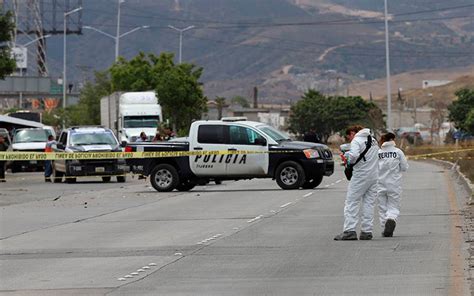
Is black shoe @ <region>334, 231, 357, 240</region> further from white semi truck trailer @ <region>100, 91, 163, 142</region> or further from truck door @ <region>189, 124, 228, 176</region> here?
white semi truck trailer @ <region>100, 91, 163, 142</region>

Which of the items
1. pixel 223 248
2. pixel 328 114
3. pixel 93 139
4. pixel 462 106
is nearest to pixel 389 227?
pixel 223 248

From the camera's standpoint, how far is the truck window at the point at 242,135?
108ft

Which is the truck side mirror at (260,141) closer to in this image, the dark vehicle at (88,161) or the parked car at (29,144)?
the dark vehicle at (88,161)

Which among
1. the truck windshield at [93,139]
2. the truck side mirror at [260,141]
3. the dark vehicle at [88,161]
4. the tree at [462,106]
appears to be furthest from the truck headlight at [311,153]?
the tree at [462,106]

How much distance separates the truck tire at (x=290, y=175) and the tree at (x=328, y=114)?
68.9 metres

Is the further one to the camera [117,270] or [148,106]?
[148,106]

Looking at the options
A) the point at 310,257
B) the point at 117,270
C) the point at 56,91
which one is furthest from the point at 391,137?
the point at 56,91

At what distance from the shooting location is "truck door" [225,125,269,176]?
3269 centimetres

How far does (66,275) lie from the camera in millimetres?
14766

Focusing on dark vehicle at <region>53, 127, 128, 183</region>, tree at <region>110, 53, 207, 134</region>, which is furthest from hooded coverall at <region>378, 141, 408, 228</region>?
tree at <region>110, 53, 207, 134</region>

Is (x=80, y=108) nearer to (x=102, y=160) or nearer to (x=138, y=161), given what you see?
(x=102, y=160)

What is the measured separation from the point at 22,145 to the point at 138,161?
61.7 ft

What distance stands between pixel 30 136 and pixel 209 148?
2105cm

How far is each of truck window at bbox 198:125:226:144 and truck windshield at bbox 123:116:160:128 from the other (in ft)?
101
